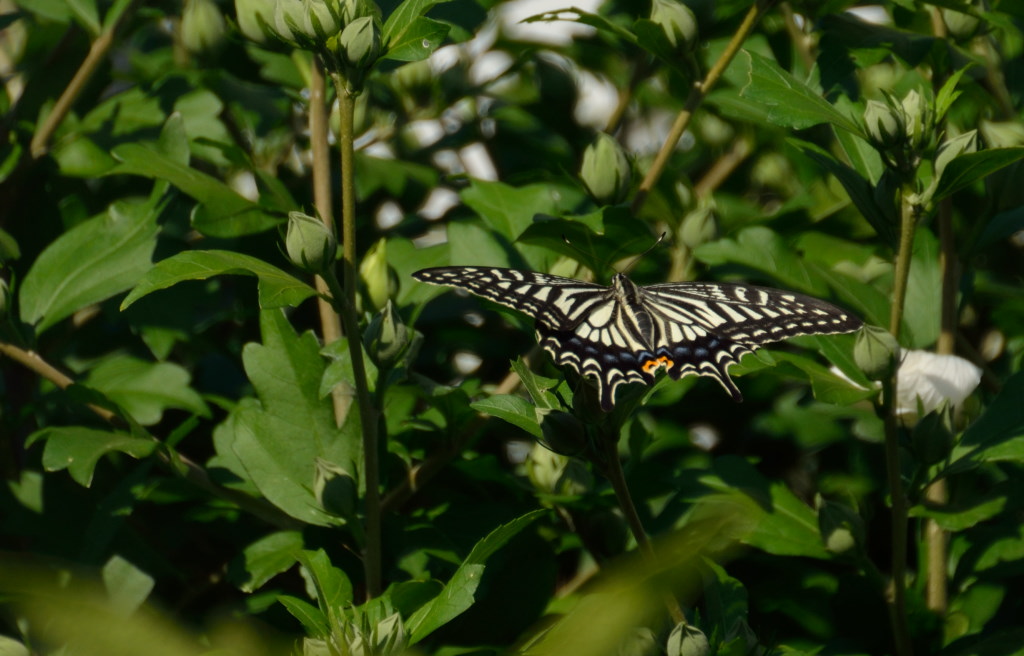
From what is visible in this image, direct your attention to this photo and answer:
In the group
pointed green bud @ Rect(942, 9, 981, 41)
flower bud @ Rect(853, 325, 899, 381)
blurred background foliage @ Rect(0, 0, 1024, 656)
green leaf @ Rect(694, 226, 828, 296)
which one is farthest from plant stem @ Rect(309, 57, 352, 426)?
pointed green bud @ Rect(942, 9, 981, 41)

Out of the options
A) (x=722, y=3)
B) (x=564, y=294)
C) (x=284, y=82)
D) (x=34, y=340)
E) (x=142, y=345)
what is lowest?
(x=142, y=345)

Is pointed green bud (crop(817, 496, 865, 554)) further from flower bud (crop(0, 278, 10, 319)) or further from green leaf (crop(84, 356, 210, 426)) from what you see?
flower bud (crop(0, 278, 10, 319))

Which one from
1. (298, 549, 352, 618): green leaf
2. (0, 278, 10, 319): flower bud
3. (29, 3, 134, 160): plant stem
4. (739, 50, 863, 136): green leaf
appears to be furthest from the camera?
(29, 3, 134, 160): plant stem

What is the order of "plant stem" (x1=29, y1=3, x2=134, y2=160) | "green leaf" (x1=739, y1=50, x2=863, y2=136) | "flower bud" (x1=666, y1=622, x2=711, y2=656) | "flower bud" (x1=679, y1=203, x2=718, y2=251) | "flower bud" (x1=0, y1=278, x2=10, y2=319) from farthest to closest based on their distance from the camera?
"plant stem" (x1=29, y1=3, x2=134, y2=160)
"flower bud" (x1=679, y1=203, x2=718, y2=251)
"flower bud" (x1=0, y1=278, x2=10, y2=319)
"green leaf" (x1=739, y1=50, x2=863, y2=136)
"flower bud" (x1=666, y1=622, x2=711, y2=656)

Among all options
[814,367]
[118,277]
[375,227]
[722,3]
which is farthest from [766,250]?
[118,277]

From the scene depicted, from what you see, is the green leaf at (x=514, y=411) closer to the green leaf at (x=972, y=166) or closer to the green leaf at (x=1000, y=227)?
the green leaf at (x=972, y=166)

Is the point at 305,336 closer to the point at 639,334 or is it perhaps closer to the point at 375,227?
the point at 639,334

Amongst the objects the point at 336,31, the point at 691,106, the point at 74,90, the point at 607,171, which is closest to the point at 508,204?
the point at 607,171
